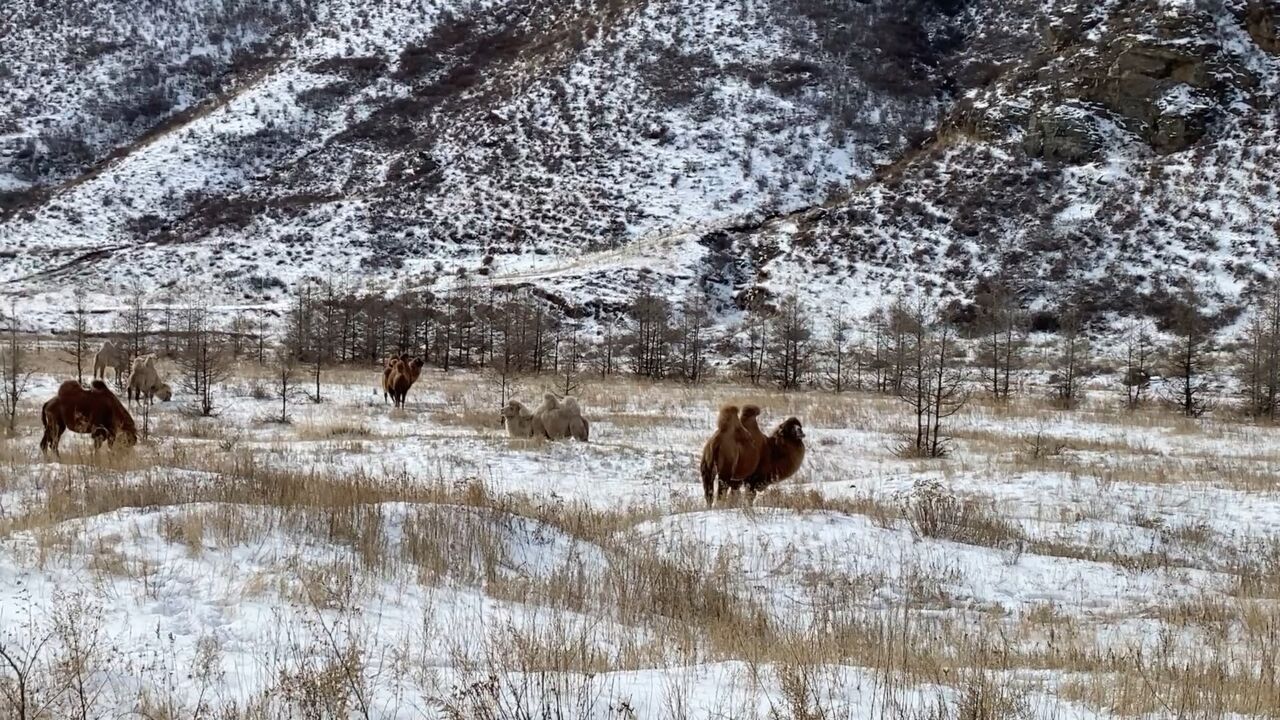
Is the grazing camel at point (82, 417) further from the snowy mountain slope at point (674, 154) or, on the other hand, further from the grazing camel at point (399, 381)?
the snowy mountain slope at point (674, 154)

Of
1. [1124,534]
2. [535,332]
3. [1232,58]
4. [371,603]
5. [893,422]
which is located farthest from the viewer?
[1232,58]

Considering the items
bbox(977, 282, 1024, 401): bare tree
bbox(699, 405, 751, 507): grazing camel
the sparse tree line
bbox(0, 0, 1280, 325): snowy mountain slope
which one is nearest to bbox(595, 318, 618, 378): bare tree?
the sparse tree line

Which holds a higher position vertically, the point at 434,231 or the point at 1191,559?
the point at 434,231

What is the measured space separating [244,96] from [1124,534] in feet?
255

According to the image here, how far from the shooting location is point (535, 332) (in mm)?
42438

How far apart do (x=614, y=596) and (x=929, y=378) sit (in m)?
14.2

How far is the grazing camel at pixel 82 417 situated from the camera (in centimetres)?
1020

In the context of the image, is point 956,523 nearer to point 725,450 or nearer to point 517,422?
point 725,450

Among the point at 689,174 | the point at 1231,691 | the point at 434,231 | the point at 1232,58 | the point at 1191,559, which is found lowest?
the point at 1191,559

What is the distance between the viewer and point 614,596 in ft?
17.6

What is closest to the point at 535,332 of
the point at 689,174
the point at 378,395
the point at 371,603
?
the point at 378,395

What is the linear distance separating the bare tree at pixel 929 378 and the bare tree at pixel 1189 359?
21.6 feet

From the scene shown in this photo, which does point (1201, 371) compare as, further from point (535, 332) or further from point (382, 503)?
point (382, 503)

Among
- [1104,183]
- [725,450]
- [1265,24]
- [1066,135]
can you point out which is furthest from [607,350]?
[1265,24]
